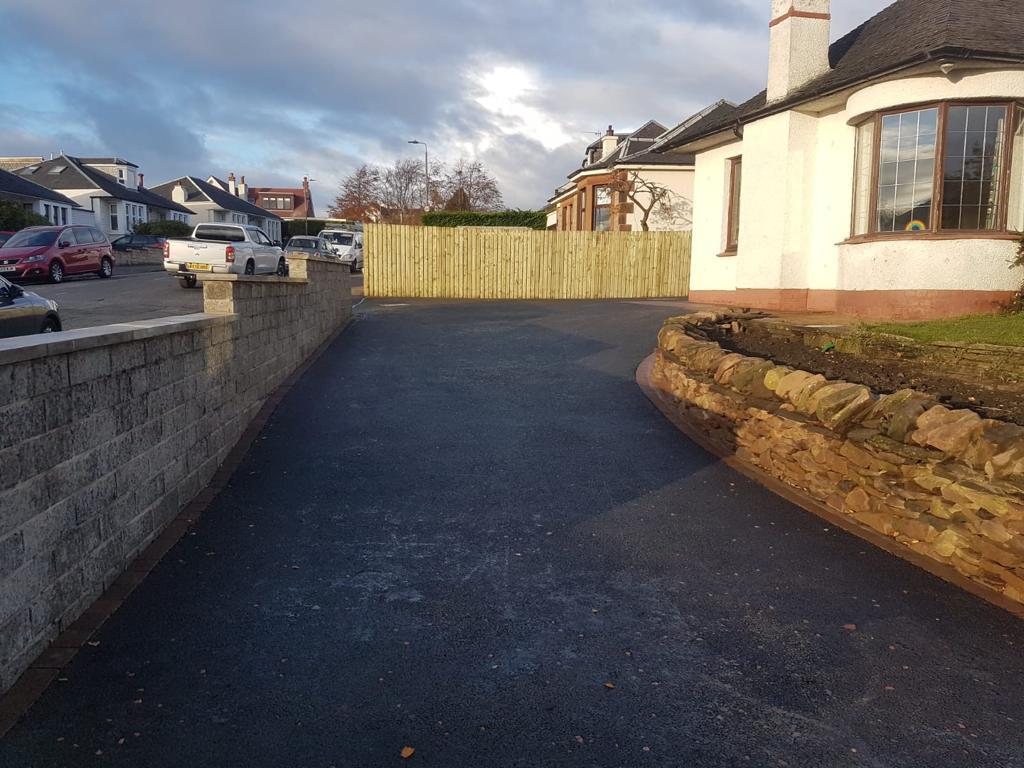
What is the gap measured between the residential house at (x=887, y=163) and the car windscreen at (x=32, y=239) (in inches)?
765

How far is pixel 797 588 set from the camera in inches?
196

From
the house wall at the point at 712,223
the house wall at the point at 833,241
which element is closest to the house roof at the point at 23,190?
the house wall at the point at 712,223

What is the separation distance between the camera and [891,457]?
19.1ft

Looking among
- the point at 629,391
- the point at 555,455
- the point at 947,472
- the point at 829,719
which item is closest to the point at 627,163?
the point at 629,391

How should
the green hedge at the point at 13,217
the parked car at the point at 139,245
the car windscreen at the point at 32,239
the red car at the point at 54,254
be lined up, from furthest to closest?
1. the parked car at the point at 139,245
2. the green hedge at the point at 13,217
3. the car windscreen at the point at 32,239
4. the red car at the point at 54,254

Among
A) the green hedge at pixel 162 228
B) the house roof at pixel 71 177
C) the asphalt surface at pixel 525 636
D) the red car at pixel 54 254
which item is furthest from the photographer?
the house roof at pixel 71 177

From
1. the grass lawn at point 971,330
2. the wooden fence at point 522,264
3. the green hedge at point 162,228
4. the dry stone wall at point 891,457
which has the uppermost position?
the green hedge at point 162,228

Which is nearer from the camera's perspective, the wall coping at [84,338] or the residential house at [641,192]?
the wall coping at [84,338]

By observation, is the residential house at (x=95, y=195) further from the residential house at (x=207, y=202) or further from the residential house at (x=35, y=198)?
the residential house at (x=207, y=202)

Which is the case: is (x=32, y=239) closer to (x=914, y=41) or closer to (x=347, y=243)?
(x=347, y=243)

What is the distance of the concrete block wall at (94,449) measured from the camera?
3723mm

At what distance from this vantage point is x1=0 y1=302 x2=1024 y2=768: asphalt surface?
133 inches

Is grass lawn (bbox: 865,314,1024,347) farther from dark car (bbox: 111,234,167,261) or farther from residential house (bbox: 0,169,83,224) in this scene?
residential house (bbox: 0,169,83,224)

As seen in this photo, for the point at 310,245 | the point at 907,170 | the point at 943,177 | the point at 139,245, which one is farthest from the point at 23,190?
the point at 943,177
